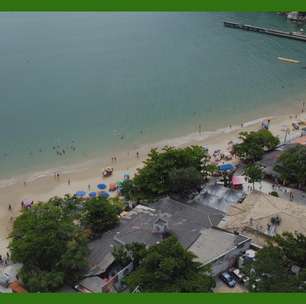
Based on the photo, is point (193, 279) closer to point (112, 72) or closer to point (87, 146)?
point (87, 146)

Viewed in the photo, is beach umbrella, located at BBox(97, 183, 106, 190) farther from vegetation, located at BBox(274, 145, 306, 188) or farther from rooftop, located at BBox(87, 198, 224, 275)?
vegetation, located at BBox(274, 145, 306, 188)

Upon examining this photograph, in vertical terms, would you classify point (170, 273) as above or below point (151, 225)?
above

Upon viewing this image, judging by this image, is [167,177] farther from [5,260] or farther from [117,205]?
[5,260]

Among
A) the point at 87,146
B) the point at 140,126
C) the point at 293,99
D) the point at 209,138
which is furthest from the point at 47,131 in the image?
the point at 293,99

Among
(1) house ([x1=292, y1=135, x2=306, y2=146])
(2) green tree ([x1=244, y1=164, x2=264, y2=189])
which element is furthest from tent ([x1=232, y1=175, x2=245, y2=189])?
(1) house ([x1=292, y1=135, x2=306, y2=146])

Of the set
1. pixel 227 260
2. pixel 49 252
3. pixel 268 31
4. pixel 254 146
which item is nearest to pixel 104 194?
pixel 49 252

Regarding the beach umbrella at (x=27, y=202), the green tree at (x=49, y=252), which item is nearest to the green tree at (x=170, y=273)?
the green tree at (x=49, y=252)

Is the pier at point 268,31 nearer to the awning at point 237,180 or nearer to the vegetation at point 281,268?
the awning at point 237,180
